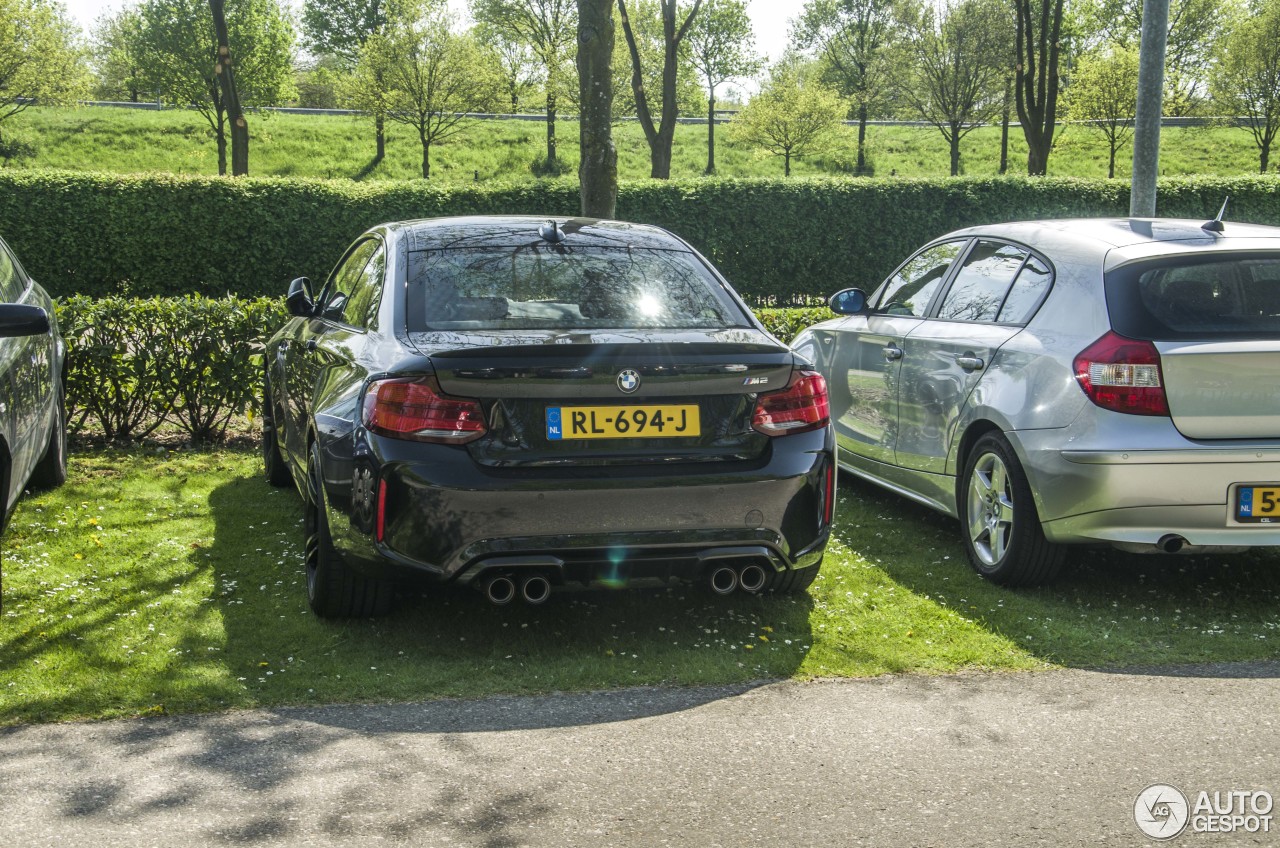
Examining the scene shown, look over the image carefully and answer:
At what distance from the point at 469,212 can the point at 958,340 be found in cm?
1489

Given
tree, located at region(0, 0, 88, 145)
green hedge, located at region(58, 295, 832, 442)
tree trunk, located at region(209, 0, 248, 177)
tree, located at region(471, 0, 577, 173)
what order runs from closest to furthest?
green hedge, located at region(58, 295, 832, 442) → tree trunk, located at region(209, 0, 248, 177) → tree, located at region(0, 0, 88, 145) → tree, located at region(471, 0, 577, 173)

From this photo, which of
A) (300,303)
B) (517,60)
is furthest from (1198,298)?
(517,60)

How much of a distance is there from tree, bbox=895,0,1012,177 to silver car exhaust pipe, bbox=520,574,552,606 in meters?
49.3

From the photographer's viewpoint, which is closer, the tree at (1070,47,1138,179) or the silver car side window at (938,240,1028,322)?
the silver car side window at (938,240,1028,322)

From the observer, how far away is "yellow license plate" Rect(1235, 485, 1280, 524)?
17.0 feet

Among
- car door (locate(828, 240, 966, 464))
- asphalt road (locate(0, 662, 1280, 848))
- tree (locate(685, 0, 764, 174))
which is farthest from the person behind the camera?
tree (locate(685, 0, 764, 174))

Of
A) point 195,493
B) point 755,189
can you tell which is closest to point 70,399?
point 195,493

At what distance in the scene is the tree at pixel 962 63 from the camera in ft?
166

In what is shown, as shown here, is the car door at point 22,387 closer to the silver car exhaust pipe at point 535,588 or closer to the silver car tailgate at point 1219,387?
the silver car exhaust pipe at point 535,588

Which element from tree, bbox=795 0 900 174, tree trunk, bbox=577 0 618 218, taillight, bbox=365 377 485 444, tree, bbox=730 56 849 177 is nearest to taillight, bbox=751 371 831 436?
taillight, bbox=365 377 485 444

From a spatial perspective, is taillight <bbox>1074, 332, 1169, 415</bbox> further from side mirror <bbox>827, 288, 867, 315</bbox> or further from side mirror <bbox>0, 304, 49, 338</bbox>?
side mirror <bbox>0, 304, 49, 338</bbox>

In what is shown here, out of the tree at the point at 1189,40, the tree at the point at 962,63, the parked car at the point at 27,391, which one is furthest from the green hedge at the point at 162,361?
the tree at the point at 1189,40

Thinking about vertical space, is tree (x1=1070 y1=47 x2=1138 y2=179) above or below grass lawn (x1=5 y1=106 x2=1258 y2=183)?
above

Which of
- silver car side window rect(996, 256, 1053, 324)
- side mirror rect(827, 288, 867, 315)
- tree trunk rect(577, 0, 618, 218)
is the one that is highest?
tree trunk rect(577, 0, 618, 218)
